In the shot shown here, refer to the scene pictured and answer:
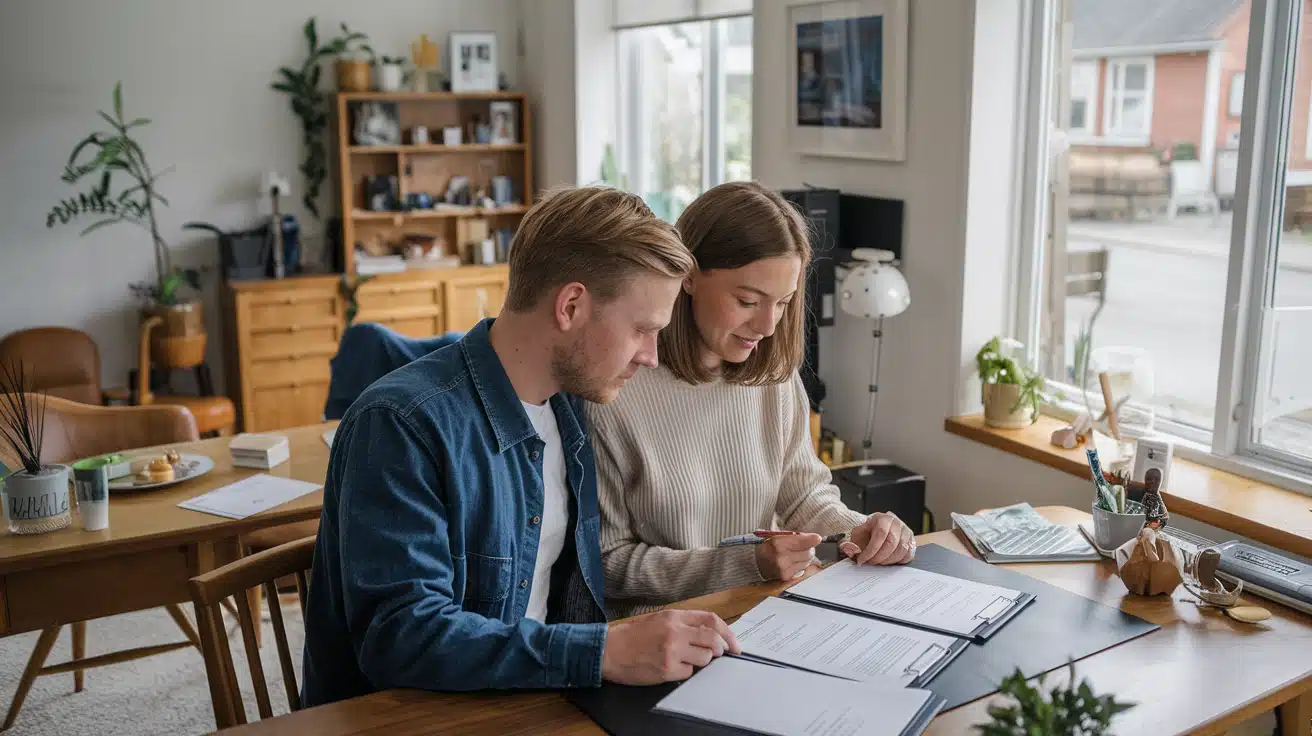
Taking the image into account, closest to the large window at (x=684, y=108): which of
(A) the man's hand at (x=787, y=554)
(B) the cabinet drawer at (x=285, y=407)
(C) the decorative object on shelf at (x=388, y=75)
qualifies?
(C) the decorative object on shelf at (x=388, y=75)

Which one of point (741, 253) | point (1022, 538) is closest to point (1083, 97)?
point (1022, 538)

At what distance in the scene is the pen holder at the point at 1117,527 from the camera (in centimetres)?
199

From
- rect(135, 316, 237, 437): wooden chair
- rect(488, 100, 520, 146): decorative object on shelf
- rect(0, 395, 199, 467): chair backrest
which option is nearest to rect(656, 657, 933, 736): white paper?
rect(0, 395, 199, 467): chair backrest

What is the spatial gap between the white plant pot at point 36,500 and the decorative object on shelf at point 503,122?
377cm

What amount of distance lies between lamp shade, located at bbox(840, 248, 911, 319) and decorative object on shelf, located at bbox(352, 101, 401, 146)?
300 cm

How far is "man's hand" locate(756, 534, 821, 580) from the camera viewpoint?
6.10ft

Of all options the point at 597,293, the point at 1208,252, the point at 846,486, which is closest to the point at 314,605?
the point at 597,293

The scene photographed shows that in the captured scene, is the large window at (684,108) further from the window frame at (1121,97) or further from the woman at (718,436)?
the woman at (718,436)

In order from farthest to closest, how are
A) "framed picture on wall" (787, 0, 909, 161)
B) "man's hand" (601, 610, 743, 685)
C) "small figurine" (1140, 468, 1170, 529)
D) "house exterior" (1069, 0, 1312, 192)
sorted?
"framed picture on wall" (787, 0, 909, 161) < "house exterior" (1069, 0, 1312, 192) < "small figurine" (1140, 468, 1170, 529) < "man's hand" (601, 610, 743, 685)

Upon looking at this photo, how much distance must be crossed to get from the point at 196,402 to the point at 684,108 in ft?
8.51

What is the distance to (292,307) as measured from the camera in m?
5.36

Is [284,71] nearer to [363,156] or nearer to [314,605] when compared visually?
[363,156]

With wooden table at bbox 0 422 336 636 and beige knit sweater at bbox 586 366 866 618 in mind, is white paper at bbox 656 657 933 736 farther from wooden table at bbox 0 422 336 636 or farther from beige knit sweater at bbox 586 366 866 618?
wooden table at bbox 0 422 336 636

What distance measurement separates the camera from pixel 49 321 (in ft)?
17.5
